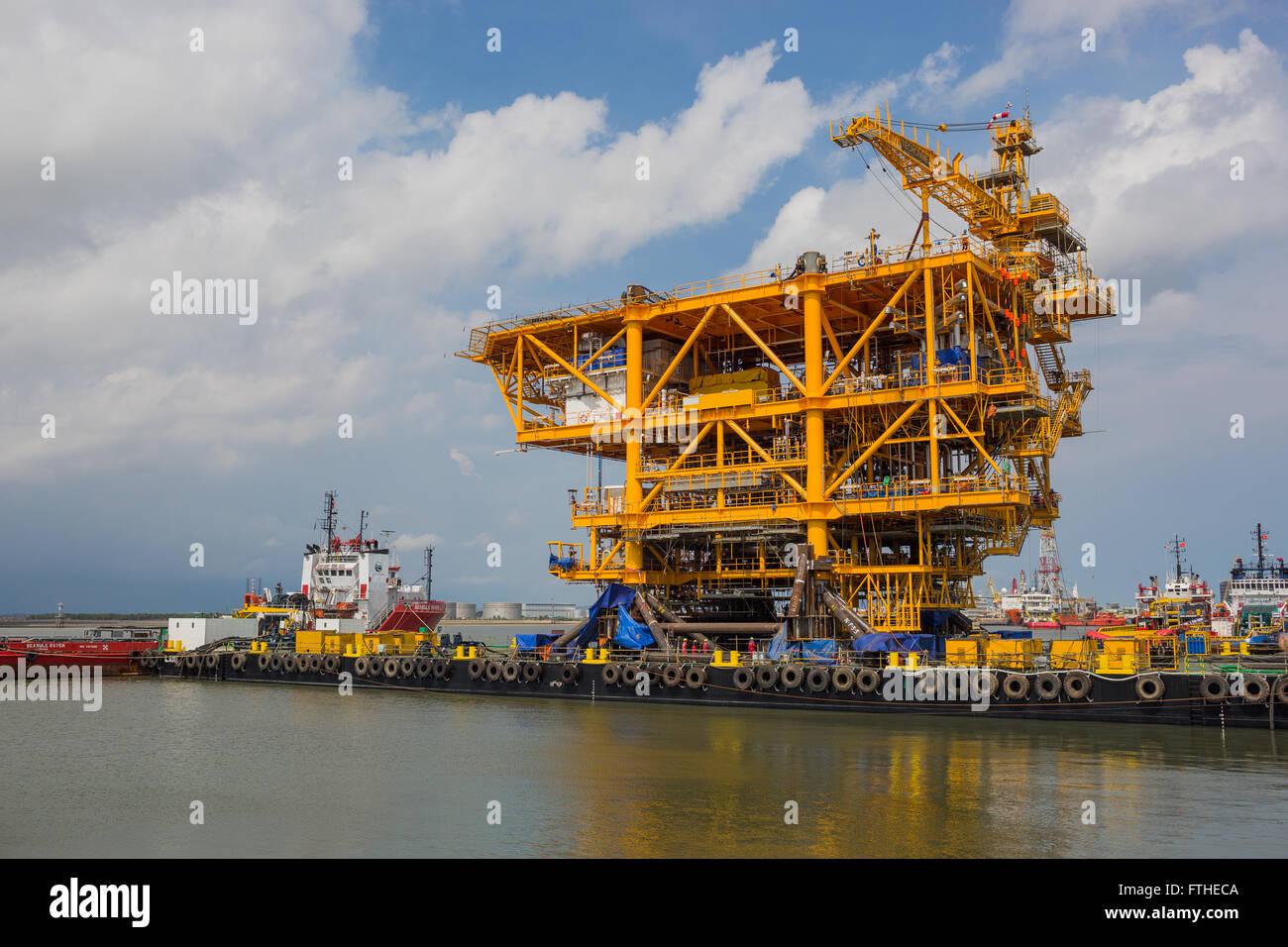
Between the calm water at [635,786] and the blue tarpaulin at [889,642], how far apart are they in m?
2.47

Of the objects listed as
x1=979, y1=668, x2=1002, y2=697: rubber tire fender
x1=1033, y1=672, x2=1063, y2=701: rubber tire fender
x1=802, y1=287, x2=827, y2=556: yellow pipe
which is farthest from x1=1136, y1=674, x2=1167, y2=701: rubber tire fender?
x1=802, y1=287, x2=827, y2=556: yellow pipe

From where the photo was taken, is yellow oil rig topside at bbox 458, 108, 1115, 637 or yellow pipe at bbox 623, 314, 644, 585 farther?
yellow pipe at bbox 623, 314, 644, 585

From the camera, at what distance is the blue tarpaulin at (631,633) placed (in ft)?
112

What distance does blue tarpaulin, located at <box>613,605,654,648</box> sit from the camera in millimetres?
34281

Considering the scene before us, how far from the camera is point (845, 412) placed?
111 ft

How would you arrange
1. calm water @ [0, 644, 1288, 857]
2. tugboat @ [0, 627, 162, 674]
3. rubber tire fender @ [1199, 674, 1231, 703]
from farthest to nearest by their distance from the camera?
tugboat @ [0, 627, 162, 674] < rubber tire fender @ [1199, 674, 1231, 703] < calm water @ [0, 644, 1288, 857]

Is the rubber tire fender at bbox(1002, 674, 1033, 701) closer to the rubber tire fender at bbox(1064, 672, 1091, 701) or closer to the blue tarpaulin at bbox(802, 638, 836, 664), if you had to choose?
the rubber tire fender at bbox(1064, 672, 1091, 701)

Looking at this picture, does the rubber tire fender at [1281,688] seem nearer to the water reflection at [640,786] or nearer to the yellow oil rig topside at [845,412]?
the water reflection at [640,786]

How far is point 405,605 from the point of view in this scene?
154ft

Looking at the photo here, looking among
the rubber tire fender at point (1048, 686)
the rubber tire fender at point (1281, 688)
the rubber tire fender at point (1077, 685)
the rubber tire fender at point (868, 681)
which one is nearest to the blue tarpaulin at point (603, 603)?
the rubber tire fender at point (868, 681)

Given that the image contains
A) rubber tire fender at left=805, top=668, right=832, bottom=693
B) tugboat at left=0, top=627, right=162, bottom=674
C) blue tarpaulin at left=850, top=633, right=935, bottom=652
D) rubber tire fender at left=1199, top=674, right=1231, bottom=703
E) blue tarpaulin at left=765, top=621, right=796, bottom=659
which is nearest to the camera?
rubber tire fender at left=1199, top=674, right=1231, bottom=703

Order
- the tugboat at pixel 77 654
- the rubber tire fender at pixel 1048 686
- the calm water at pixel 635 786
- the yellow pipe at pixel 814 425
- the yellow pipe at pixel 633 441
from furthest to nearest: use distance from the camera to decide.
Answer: the tugboat at pixel 77 654
the yellow pipe at pixel 633 441
the yellow pipe at pixel 814 425
the rubber tire fender at pixel 1048 686
the calm water at pixel 635 786

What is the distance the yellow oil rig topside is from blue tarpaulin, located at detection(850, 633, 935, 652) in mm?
1921
